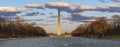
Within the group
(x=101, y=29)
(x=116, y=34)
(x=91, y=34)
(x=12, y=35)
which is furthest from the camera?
(x=91, y=34)

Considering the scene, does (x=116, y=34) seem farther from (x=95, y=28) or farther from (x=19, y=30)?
(x=19, y=30)

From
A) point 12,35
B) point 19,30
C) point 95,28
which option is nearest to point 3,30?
point 12,35

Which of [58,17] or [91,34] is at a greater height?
[58,17]

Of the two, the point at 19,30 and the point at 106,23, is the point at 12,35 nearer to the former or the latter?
the point at 19,30

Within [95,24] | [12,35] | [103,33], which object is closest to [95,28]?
[95,24]

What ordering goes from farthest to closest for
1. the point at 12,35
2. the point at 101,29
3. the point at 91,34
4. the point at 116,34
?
the point at 91,34, the point at 12,35, the point at 101,29, the point at 116,34

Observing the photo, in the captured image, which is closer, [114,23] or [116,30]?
[116,30]

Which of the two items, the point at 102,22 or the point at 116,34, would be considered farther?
the point at 102,22

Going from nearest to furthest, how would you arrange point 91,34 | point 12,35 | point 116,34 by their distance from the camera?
point 116,34
point 12,35
point 91,34
